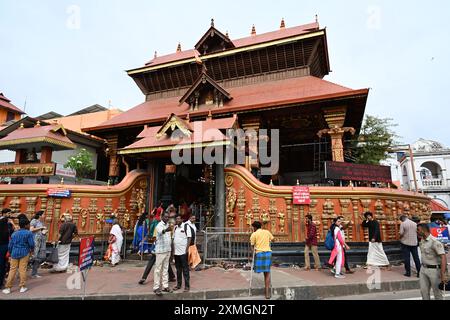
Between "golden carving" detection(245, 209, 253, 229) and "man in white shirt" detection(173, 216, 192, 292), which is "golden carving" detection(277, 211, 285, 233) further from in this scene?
"man in white shirt" detection(173, 216, 192, 292)

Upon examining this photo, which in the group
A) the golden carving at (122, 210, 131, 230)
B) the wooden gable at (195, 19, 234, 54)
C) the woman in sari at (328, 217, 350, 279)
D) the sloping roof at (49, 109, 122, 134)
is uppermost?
the wooden gable at (195, 19, 234, 54)

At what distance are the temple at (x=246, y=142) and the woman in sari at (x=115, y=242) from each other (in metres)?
1.20

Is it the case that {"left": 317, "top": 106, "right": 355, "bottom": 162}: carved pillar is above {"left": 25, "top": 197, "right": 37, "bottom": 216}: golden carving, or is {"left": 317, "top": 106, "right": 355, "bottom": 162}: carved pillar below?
above

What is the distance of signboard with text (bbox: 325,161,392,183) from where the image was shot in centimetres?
1005

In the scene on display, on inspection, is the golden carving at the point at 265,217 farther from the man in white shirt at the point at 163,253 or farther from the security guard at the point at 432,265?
the security guard at the point at 432,265

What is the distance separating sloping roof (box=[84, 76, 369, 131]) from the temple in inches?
2.3

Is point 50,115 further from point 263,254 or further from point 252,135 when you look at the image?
point 263,254

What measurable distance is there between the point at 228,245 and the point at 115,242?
391 centimetres

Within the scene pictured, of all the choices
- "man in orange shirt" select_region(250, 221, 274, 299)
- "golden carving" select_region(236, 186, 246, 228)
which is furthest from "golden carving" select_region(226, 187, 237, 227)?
"man in orange shirt" select_region(250, 221, 274, 299)

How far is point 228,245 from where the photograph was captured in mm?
9320

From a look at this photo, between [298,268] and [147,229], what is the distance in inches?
220

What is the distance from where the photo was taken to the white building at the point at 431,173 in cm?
3042

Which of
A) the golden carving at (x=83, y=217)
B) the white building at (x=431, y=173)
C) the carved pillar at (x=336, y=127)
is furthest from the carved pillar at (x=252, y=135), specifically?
the white building at (x=431, y=173)
